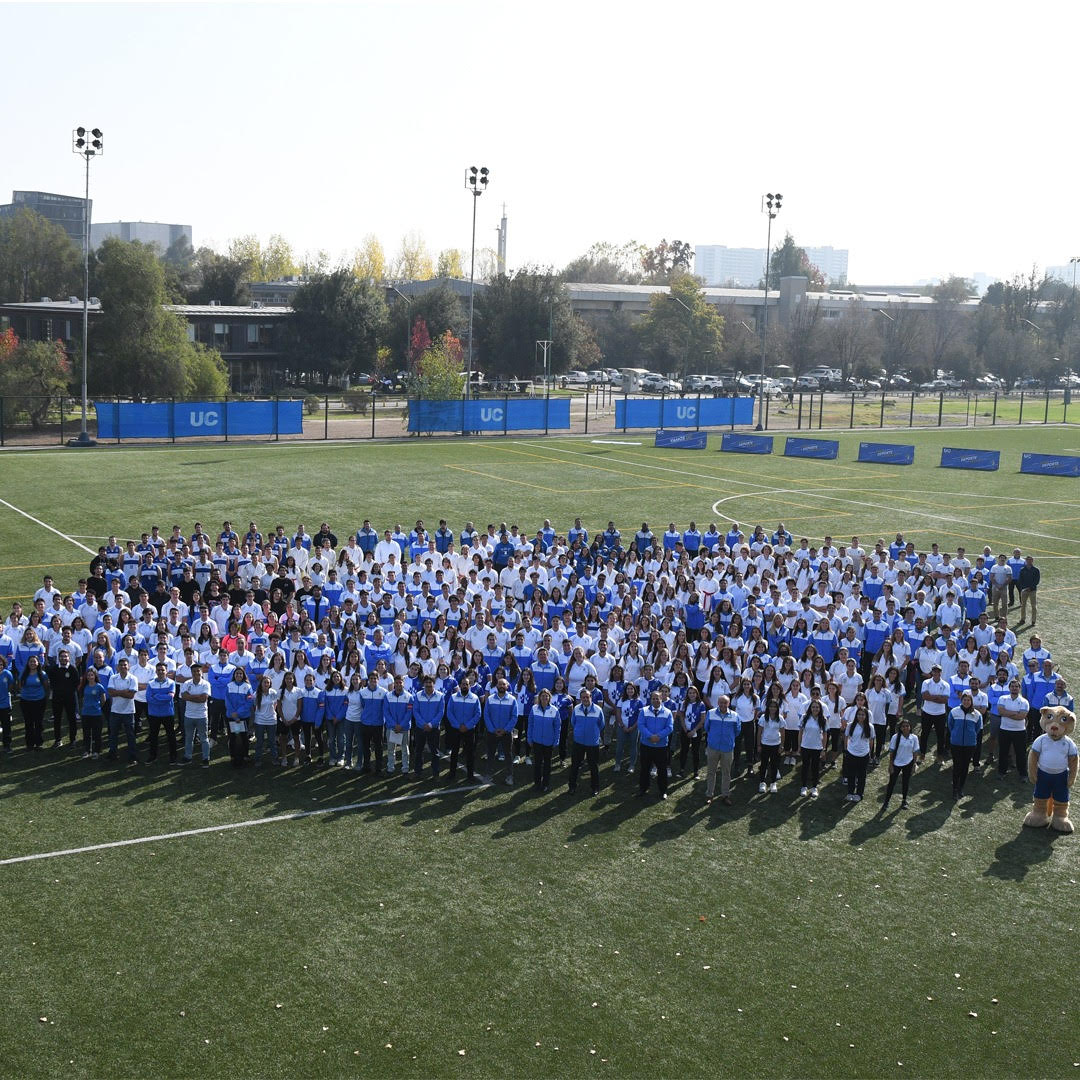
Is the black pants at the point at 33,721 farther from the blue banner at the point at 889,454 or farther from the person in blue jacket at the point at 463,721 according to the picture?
the blue banner at the point at 889,454

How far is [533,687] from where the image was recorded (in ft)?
49.8

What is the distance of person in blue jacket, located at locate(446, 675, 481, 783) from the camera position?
1459 centimetres

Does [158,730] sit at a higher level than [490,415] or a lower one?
lower

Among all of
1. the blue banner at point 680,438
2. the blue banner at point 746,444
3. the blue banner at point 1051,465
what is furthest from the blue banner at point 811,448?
the blue banner at point 1051,465

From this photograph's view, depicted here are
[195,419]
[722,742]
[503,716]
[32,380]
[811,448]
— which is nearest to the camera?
[722,742]

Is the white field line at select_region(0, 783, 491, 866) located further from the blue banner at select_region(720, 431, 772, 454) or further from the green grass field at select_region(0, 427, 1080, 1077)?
the blue banner at select_region(720, 431, 772, 454)

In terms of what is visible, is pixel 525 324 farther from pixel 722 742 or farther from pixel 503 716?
pixel 722 742

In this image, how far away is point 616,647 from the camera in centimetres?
1623

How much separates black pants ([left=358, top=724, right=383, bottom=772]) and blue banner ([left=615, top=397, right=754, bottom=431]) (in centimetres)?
4599

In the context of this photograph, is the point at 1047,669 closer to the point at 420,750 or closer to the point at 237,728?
the point at 420,750

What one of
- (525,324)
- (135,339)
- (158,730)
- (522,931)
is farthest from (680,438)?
(522,931)

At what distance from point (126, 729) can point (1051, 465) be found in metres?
41.1

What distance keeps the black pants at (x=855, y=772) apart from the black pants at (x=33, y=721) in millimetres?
10408

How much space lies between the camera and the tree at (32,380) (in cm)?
5169
